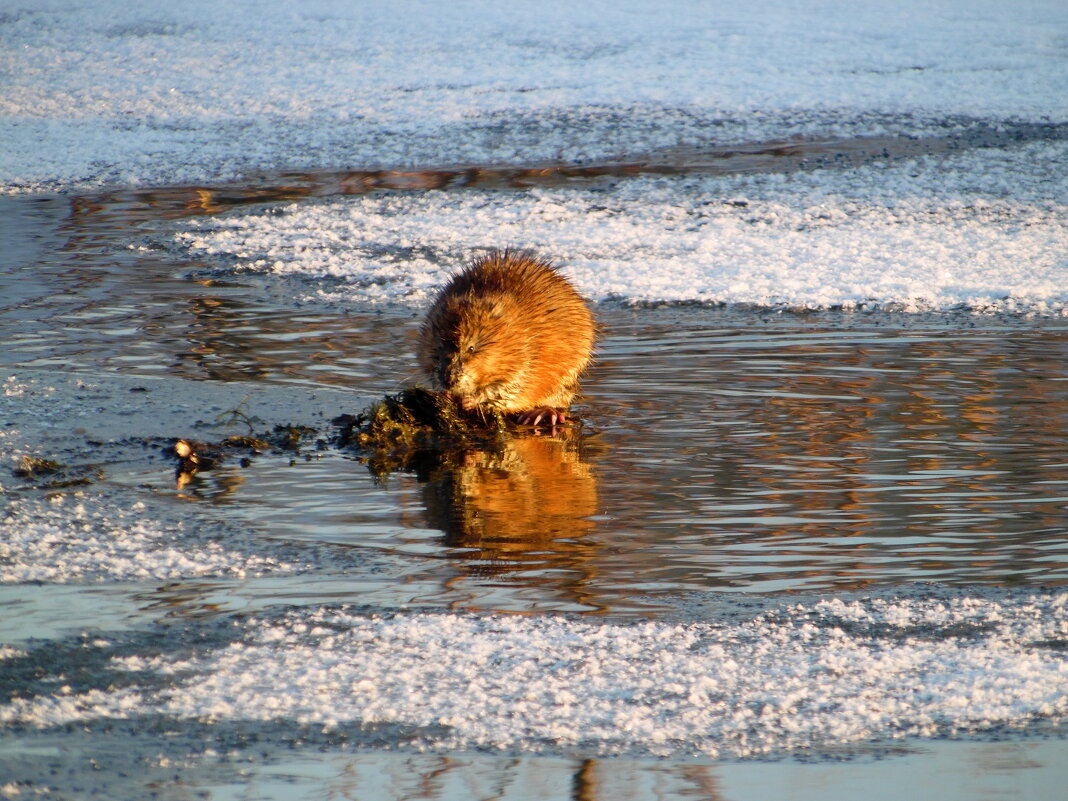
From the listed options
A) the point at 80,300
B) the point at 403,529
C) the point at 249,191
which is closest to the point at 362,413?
the point at 403,529

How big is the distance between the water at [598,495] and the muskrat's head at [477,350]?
263 millimetres

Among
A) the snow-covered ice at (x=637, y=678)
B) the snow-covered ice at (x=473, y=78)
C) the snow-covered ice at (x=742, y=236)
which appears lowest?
the snow-covered ice at (x=637, y=678)

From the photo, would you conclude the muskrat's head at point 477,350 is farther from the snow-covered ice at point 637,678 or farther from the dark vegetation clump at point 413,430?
the snow-covered ice at point 637,678

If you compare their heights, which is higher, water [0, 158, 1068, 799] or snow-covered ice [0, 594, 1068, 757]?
water [0, 158, 1068, 799]

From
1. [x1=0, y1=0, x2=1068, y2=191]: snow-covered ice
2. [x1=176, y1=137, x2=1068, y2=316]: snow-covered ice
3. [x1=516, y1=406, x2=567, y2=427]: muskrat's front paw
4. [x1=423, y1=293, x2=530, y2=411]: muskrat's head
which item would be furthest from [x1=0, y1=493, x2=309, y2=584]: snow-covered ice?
[x1=0, y1=0, x2=1068, y2=191]: snow-covered ice

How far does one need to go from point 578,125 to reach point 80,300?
214 inches

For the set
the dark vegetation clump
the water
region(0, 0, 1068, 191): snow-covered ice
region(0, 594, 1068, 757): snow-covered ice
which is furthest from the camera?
region(0, 0, 1068, 191): snow-covered ice

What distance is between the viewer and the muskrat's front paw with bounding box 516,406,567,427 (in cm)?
604

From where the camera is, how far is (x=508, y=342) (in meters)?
5.95

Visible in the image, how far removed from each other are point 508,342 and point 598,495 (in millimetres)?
1309

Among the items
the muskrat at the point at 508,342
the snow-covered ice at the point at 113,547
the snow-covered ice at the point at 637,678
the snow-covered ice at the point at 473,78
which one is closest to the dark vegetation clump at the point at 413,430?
the muskrat at the point at 508,342

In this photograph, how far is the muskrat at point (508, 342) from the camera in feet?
19.1

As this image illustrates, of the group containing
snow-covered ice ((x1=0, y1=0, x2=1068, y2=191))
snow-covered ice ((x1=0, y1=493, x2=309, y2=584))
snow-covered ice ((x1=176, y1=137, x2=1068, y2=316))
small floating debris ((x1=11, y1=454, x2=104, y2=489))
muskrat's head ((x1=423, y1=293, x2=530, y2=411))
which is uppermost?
snow-covered ice ((x1=0, y1=0, x2=1068, y2=191))

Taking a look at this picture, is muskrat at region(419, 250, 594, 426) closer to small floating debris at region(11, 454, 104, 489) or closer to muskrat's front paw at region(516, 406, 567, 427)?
muskrat's front paw at region(516, 406, 567, 427)
